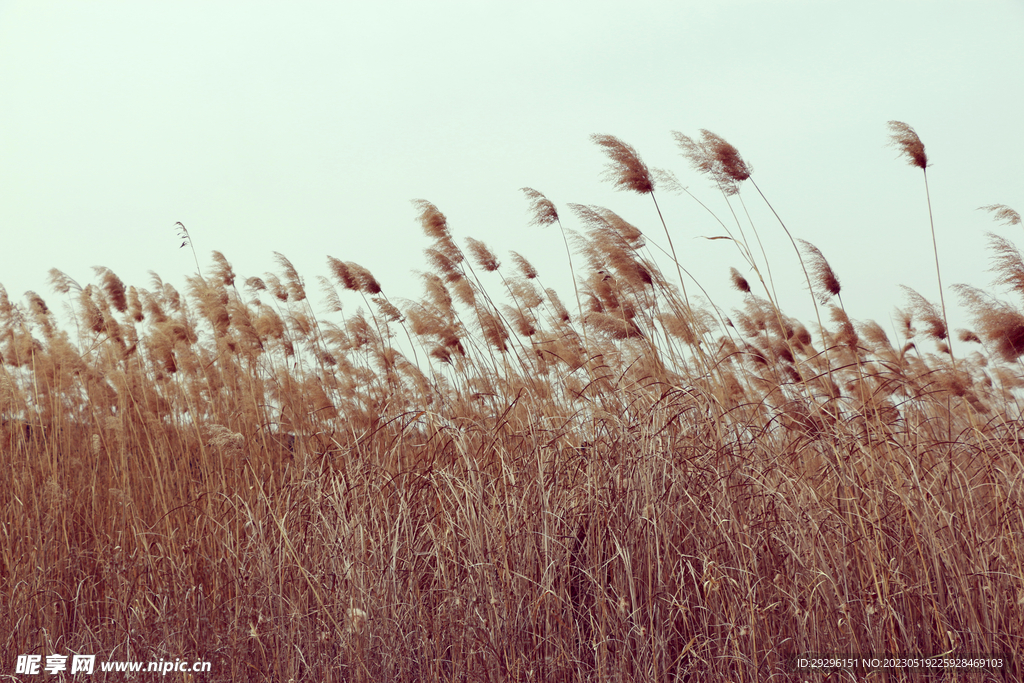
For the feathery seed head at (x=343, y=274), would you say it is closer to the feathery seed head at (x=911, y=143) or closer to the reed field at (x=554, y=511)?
the reed field at (x=554, y=511)

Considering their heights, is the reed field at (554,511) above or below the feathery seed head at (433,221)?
below

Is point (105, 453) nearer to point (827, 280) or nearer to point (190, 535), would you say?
point (190, 535)

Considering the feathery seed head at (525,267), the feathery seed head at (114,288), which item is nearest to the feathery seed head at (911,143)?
the feathery seed head at (525,267)

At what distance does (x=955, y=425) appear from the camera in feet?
14.0

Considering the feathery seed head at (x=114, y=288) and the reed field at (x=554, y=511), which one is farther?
the feathery seed head at (x=114, y=288)

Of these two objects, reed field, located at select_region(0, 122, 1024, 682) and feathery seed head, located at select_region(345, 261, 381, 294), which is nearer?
reed field, located at select_region(0, 122, 1024, 682)

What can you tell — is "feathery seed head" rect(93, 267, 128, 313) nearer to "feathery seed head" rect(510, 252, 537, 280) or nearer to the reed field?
the reed field

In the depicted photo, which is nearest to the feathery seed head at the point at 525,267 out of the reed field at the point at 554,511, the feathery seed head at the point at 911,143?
the reed field at the point at 554,511

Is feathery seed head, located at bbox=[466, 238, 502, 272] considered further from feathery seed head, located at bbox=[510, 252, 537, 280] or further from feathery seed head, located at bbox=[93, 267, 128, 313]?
feathery seed head, located at bbox=[93, 267, 128, 313]

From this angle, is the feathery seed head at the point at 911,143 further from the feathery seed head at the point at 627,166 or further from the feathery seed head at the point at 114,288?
the feathery seed head at the point at 114,288

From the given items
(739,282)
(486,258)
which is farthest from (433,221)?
(739,282)

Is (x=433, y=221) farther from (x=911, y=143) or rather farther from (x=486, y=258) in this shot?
(x=911, y=143)

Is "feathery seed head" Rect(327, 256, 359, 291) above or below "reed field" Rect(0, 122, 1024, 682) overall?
above

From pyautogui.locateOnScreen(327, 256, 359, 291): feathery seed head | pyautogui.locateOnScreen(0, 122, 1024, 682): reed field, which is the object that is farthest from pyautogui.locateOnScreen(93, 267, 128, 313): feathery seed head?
pyautogui.locateOnScreen(327, 256, 359, 291): feathery seed head
